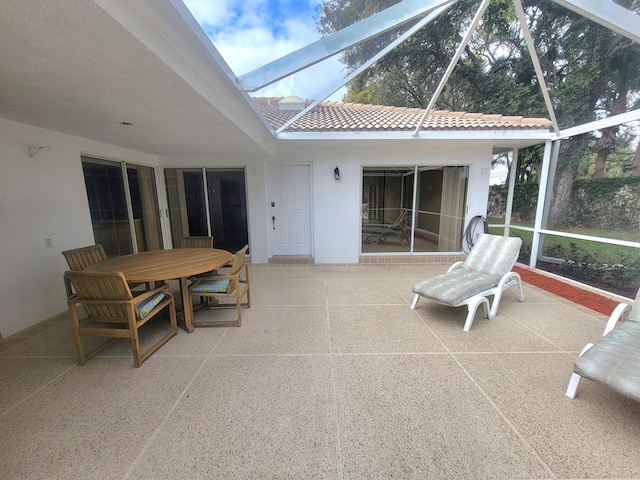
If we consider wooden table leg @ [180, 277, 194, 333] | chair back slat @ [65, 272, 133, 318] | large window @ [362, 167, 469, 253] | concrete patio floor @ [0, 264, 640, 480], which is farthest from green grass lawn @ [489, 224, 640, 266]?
chair back slat @ [65, 272, 133, 318]

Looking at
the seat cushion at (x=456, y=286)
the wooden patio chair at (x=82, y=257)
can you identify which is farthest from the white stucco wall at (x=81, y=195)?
the seat cushion at (x=456, y=286)

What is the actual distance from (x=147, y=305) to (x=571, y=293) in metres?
5.66

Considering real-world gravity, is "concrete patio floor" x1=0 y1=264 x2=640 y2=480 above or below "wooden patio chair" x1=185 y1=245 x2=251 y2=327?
below

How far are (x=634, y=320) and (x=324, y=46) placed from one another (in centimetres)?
357

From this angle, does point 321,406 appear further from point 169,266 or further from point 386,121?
point 386,121

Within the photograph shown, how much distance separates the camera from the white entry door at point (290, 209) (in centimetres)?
541

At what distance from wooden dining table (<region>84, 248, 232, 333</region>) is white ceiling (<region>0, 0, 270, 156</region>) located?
1611 millimetres

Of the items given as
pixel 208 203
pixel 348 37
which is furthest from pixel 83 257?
pixel 348 37

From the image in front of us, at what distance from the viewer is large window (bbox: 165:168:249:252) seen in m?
5.46

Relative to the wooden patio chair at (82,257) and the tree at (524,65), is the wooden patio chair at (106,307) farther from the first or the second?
the tree at (524,65)

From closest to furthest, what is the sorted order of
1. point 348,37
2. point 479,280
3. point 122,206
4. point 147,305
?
point 348,37 → point 147,305 → point 479,280 → point 122,206

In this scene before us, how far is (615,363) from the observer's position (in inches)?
64.6

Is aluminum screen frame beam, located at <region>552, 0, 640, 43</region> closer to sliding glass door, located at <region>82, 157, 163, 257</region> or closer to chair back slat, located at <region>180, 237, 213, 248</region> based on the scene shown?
chair back slat, located at <region>180, 237, 213, 248</region>

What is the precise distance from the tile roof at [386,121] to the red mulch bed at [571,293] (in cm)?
270
